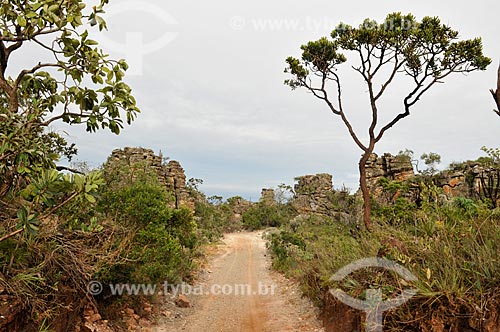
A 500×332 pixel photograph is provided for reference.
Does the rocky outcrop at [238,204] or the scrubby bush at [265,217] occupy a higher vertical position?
the rocky outcrop at [238,204]

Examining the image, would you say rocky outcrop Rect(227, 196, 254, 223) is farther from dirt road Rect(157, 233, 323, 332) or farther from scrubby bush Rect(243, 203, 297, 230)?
dirt road Rect(157, 233, 323, 332)

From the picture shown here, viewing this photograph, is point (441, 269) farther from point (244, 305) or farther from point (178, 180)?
point (178, 180)

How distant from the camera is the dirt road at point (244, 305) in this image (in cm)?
660

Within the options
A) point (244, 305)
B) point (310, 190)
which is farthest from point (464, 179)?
point (244, 305)

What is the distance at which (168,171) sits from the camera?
69.9 ft

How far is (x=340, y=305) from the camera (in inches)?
208

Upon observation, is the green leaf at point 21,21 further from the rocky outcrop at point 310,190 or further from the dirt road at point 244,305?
the rocky outcrop at point 310,190

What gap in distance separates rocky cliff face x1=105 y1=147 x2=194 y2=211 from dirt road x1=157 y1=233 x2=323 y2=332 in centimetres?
669

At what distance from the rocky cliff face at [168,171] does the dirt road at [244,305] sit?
669cm

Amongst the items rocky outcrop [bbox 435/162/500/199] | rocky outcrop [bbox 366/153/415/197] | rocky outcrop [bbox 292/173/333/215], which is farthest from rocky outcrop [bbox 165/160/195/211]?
rocky outcrop [bbox 435/162/500/199]

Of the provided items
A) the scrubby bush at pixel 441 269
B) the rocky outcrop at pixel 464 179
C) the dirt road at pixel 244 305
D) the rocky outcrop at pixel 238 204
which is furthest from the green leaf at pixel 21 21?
the rocky outcrop at pixel 238 204

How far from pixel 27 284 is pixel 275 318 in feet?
15.5

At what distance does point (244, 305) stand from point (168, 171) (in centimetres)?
1441

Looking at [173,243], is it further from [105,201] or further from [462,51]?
[462,51]
